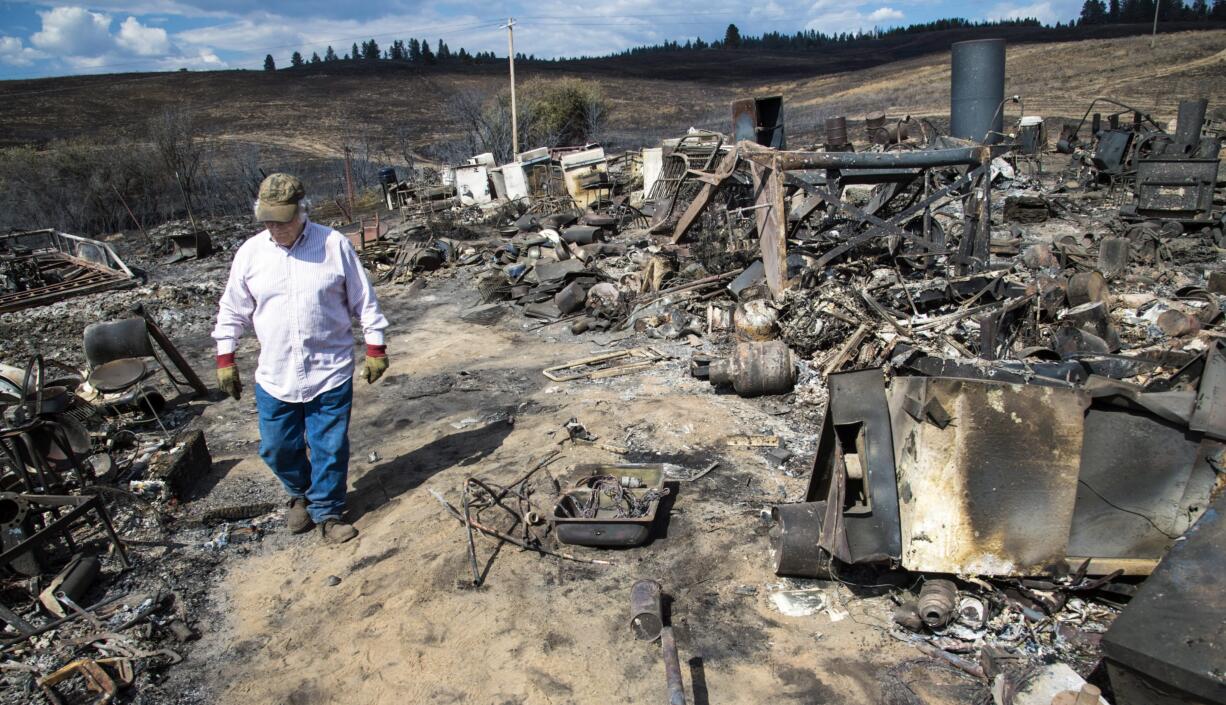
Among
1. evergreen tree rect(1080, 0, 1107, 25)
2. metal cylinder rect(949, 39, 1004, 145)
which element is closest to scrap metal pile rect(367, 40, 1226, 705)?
metal cylinder rect(949, 39, 1004, 145)

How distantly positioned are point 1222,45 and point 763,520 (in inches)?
1517

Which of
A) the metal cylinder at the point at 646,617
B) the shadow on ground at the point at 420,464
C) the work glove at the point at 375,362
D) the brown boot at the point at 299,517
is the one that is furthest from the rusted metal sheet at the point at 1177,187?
the brown boot at the point at 299,517

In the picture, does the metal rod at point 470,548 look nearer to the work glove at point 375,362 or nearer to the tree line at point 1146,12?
the work glove at point 375,362

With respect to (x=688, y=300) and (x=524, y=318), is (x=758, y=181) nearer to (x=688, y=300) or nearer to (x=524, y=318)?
(x=688, y=300)

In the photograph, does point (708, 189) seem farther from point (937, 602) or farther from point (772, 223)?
point (937, 602)

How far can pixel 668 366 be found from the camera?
7.09m

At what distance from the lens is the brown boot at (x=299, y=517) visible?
4453 mm

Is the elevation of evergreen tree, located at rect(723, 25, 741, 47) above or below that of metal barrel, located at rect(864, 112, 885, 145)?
above

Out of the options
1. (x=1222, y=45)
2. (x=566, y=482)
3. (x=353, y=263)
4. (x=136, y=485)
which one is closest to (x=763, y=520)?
(x=566, y=482)

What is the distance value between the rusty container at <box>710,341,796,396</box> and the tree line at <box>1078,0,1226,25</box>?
58774mm

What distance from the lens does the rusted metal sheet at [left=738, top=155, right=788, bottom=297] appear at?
7.01 m

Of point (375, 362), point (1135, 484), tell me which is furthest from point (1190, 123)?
point (375, 362)

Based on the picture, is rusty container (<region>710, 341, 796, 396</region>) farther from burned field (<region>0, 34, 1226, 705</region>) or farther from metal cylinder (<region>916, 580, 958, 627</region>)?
metal cylinder (<region>916, 580, 958, 627</region>)

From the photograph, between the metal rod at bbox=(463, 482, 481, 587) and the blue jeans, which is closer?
the metal rod at bbox=(463, 482, 481, 587)
